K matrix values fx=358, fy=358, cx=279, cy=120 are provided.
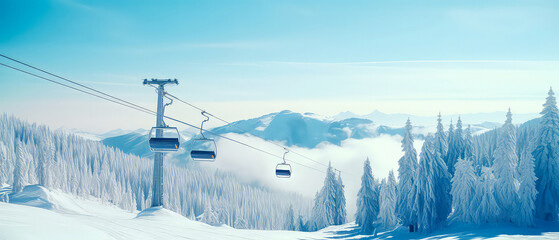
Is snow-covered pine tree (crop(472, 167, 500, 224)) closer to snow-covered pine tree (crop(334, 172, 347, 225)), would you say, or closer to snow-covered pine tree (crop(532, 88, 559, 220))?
snow-covered pine tree (crop(532, 88, 559, 220))

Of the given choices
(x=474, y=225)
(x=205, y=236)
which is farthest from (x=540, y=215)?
(x=205, y=236)

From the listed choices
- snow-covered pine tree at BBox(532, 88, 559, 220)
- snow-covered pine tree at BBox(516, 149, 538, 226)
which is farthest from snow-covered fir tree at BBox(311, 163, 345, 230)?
snow-covered pine tree at BBox(532, 88, 559, 220)

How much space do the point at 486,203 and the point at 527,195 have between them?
4248 millimetres

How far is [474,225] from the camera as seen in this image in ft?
142

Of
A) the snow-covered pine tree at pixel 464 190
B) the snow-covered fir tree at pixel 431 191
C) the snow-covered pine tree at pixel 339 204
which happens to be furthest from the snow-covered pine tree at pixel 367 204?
the snow-covered pine tree at pixel 464 190

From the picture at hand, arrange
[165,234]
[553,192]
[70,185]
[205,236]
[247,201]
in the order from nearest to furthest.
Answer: [165,234] → [205,236] → [553,192] → [70,185] → [247,201]

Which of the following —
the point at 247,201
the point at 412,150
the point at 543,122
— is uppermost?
the point at 543,122

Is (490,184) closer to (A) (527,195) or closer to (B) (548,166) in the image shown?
(A) (527,195)

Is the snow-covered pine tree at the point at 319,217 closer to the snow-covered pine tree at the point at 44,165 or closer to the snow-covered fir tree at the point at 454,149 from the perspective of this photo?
the snow-covered fir tree at the point at 454,149

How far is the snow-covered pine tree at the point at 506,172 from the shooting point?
4222cm

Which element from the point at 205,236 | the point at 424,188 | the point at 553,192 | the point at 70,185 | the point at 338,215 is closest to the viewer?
the point at 205,236

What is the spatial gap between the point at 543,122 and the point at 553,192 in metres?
8.28

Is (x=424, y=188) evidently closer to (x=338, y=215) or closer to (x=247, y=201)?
(x=338, y=215)

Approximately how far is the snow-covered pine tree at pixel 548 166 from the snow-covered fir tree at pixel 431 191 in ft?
34.3
